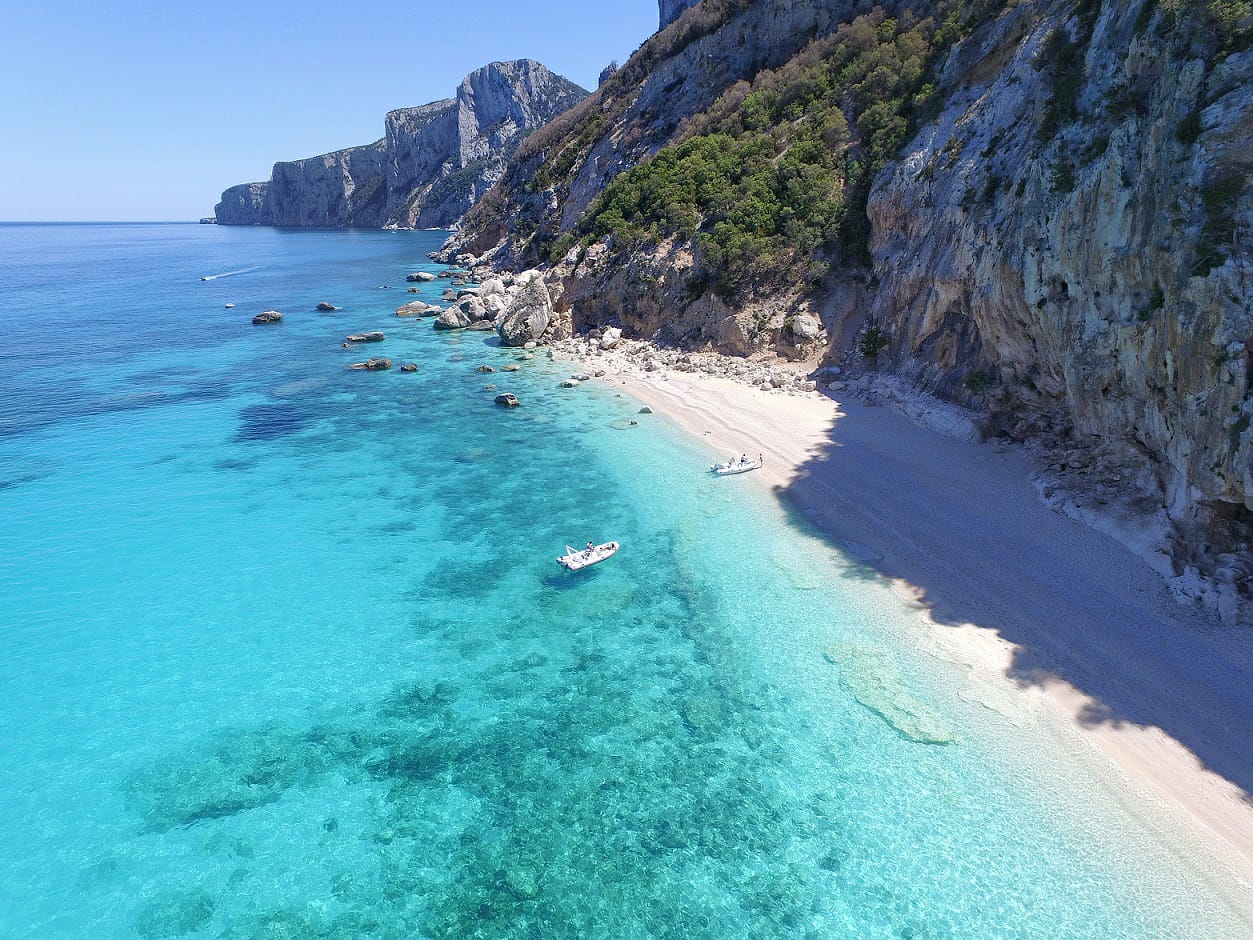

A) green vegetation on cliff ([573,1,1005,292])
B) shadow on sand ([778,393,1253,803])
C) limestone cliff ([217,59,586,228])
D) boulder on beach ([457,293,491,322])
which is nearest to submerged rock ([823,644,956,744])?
shadow on sand ([778,393,1253,803])

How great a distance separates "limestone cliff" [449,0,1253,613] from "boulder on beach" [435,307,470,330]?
29.6ft

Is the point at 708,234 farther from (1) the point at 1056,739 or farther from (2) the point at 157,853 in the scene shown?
(2) the point at 157,853

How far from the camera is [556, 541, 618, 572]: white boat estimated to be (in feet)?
65.0

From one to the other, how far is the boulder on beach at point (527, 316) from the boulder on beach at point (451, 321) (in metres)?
7.55

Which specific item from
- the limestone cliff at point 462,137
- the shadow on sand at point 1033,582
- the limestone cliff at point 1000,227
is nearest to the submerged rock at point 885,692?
the shadow on sand at point 1033,582

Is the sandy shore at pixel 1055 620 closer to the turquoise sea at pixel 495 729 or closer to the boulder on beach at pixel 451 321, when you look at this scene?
the turquoise sea at pixel 495 729

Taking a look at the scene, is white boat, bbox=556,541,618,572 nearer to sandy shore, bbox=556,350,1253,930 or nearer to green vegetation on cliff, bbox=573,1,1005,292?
sandy shore, bbox=556,350,1253,930

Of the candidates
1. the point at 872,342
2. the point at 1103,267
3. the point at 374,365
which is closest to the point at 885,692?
the point at 1103,267

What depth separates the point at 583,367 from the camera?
41750mm

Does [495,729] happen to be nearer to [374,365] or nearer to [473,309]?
[374,365]

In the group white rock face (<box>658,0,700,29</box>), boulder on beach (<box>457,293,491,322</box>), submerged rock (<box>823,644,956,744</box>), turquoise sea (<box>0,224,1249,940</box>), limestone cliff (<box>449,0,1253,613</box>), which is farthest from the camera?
white rock face (<box>658,0,700,29</box>)

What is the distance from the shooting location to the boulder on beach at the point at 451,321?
5447 centimetres

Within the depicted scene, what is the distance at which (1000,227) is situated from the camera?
2356 cm

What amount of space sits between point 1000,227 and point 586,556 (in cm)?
1941
